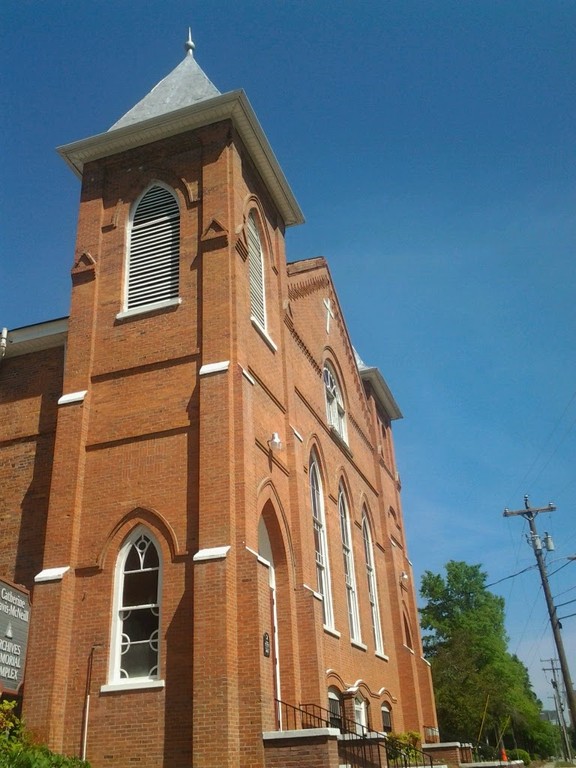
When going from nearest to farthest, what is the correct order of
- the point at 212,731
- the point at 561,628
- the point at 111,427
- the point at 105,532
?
1. the point at 212,731
2. the point at 105,532
3. the point at 111,427
4. the point at 561,628

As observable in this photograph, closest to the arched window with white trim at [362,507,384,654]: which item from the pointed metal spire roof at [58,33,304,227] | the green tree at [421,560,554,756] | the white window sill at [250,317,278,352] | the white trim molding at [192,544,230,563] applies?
the white window sill at [250,317,278,352]

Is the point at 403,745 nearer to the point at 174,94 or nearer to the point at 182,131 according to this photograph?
the point at 182,131

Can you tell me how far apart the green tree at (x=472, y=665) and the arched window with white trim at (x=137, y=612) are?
91.8ft

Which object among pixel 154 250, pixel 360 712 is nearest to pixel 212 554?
pixel 154 250

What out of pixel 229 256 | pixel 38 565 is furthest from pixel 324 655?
pixel 229 256

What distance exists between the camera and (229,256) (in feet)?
49.7

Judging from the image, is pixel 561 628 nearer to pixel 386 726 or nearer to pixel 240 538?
pixel 386 726

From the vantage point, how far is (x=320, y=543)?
18.4 metres

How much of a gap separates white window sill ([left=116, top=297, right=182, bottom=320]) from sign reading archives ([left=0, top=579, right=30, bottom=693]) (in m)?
6.07

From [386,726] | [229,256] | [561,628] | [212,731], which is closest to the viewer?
[212,731]

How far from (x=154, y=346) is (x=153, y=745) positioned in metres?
7.09

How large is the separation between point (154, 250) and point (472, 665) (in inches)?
1270

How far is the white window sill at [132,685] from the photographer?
11.8 meters

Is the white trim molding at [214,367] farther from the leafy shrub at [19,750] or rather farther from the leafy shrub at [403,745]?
the leafy shrub at [403,745]
